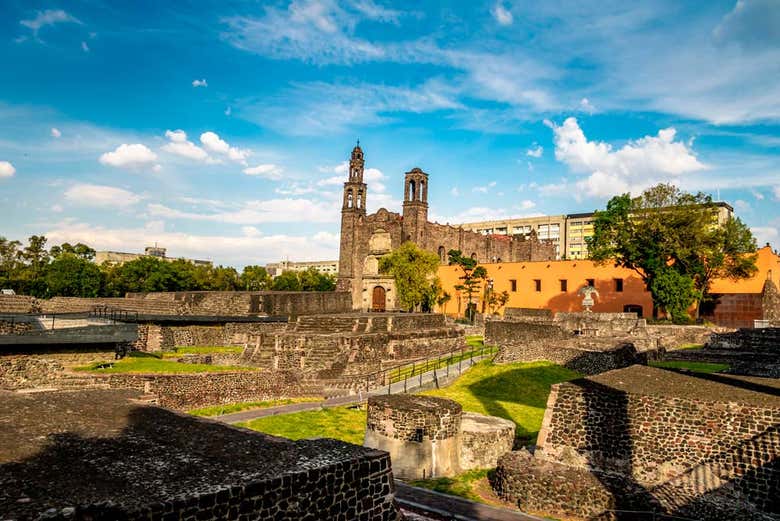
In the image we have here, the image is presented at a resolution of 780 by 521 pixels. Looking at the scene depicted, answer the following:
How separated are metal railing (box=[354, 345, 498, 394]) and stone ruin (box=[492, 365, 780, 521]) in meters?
8.81

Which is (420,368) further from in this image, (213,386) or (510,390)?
(213,386)

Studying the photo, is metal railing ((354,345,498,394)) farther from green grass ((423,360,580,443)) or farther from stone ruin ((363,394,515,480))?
stone ruin ((363,394,515,480))

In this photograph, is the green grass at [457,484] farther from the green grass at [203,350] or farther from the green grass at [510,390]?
the green grass at [203,350]

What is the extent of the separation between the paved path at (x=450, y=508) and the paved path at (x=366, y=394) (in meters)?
7.18

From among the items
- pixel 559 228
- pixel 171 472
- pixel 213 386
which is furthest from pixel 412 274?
pixel 559 228

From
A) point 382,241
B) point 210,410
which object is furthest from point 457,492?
point 382,241

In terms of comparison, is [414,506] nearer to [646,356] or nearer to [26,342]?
[26,342]

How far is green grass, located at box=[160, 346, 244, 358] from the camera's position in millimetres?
23391

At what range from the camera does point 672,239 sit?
32344 mm

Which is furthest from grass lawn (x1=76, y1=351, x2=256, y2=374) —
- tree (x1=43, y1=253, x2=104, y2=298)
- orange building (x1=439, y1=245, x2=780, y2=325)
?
orange building (x1=439, y1=245, x2=780, y2=325)

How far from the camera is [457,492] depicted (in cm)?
1008

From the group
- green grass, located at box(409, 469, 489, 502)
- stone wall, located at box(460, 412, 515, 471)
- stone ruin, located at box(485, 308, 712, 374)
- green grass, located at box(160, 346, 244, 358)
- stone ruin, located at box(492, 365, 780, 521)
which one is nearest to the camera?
stone ruin, located at box(492, 365, 780, 521)

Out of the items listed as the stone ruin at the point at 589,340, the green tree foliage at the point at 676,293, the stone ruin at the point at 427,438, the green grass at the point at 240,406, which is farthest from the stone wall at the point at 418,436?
the green tree foliage at the point at 676,293

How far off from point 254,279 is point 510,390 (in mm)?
44447
